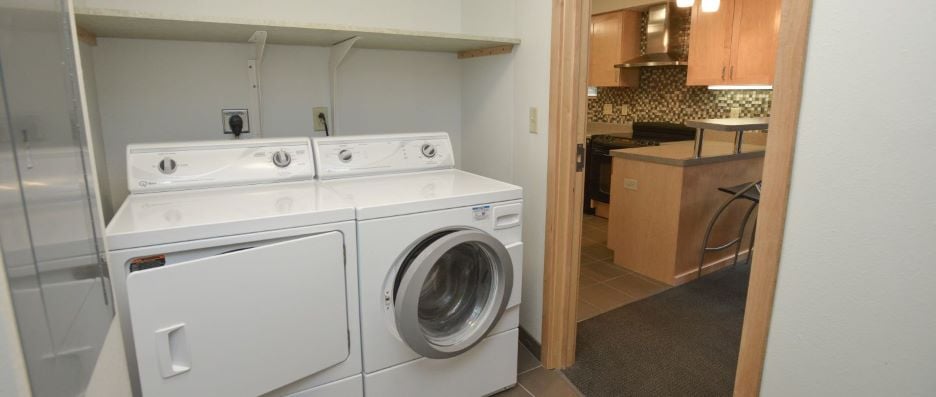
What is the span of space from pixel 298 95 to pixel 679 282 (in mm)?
2443

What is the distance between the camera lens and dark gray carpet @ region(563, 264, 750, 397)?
198 cm

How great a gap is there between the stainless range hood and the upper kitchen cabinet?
188 millimetres

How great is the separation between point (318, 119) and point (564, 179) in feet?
3.95

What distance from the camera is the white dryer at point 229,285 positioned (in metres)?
1.20

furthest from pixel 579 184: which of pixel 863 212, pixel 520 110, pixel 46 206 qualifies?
pixel 46 206

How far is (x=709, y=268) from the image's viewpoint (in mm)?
3223

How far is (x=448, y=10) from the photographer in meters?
2.51

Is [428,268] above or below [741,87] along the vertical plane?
below

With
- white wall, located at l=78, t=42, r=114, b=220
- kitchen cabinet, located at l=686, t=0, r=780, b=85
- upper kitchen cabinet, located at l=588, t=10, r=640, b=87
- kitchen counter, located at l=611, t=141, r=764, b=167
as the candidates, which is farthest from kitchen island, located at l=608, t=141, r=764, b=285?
white wall, located at l=78, t=42, r=114, b=220

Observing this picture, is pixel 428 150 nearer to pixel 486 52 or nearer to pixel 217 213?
pixel 486 52

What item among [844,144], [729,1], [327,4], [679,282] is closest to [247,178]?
[327,4]

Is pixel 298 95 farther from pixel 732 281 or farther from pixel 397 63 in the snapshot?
pixel 732 281

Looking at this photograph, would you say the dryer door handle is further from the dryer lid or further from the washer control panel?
the washer control panel

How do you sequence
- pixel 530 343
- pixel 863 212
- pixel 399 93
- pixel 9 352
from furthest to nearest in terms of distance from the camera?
pixel 399 93
pixel 530 343
pixel 863 212
pixel 9 352
